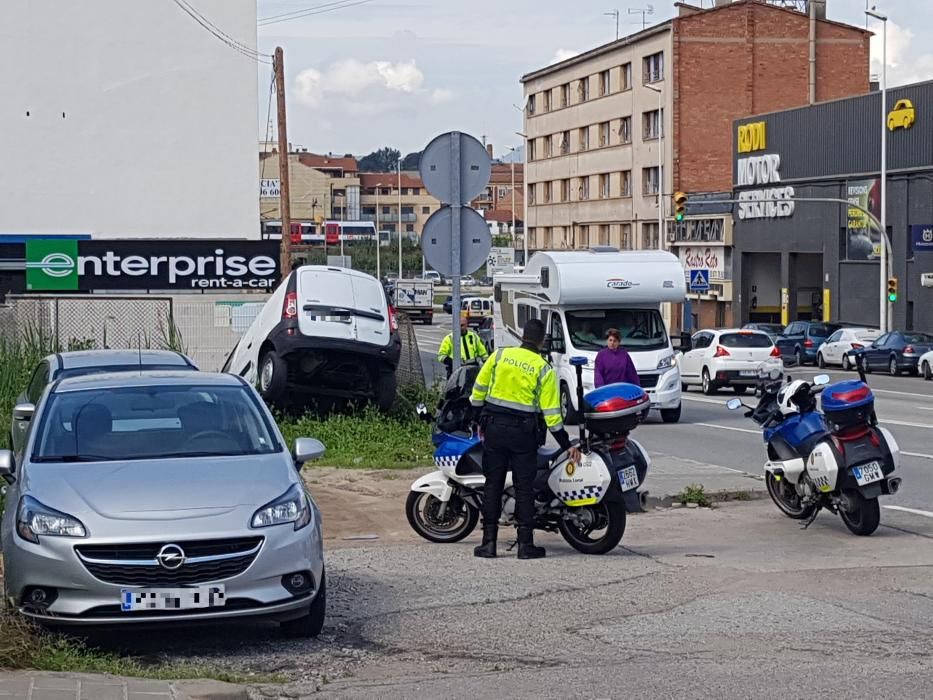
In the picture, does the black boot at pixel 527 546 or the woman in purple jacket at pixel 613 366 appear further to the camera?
the woman in purple jacket at pixel 613 366

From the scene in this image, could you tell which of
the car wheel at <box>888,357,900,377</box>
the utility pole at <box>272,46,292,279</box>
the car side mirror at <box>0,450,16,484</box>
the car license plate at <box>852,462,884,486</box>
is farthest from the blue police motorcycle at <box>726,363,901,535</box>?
the car wheel at <box>888,357,900,377</box>

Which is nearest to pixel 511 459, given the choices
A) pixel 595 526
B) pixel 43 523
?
pixel 595 526

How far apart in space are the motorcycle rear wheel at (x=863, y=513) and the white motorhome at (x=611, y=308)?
12.2m

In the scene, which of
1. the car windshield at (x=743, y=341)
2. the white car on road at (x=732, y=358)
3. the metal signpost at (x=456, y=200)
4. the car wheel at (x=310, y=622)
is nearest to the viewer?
the car wheel at (x=310, y=622)

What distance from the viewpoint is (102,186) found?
4666 centimetres

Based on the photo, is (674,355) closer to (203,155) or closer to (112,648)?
(112,648)

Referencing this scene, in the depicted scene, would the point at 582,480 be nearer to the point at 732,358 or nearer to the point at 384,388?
the point at 384,388

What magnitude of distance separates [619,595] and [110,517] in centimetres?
341

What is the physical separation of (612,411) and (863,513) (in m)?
2.43

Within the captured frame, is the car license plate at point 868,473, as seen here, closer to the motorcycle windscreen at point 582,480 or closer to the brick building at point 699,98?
the motorcycle windscreen at point 582,480

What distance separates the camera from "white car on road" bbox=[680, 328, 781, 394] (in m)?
34.0

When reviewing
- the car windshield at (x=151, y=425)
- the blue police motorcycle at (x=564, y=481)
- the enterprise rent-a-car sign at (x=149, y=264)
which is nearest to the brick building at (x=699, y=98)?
the enterprise rent-a-car sign at (x=149, y=264)

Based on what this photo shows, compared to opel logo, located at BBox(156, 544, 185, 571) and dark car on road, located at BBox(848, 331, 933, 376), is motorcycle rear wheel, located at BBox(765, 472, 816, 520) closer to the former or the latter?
opel logo, located at BBox(156, 544, 185, 571)

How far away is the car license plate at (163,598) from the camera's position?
732 cm
